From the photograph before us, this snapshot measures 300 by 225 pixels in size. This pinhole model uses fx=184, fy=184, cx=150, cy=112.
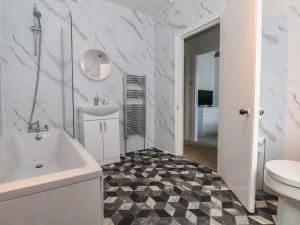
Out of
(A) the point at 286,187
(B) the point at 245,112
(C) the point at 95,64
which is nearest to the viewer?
(A) the point at 286,187

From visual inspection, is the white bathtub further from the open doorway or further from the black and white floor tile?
the open doorway

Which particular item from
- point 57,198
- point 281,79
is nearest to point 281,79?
point 281,79

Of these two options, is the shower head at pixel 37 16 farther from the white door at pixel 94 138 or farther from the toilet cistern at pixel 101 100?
the white door at pixel 94 138

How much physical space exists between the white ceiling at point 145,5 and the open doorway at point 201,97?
771mm

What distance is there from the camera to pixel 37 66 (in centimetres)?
242

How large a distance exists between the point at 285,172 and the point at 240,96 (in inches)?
28.2

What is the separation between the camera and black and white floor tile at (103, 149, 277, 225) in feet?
4.77

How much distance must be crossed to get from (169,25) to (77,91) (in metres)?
1.82

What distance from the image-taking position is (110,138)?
2.66 meters

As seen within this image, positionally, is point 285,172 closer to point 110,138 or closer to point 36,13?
point 110,138

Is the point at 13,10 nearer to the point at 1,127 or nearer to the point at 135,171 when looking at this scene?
the point at 1,127

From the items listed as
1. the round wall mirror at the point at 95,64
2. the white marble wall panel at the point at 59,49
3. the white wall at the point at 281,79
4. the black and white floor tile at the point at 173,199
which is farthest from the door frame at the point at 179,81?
the round wall mirror at the point at 95,64

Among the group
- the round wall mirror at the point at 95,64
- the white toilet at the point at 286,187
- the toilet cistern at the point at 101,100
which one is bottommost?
the white toilet at the point at 286,187

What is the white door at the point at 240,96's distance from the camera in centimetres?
146
